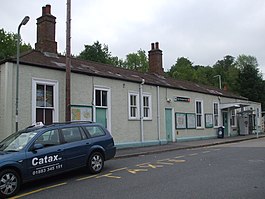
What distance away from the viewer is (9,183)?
7.89m

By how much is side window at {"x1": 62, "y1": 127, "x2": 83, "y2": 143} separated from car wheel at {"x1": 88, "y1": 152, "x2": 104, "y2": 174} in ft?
2.44

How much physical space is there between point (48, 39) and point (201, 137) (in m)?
14.9

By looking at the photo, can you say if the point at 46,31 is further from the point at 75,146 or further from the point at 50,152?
the point at 50,152

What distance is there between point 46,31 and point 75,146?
32.0 ft

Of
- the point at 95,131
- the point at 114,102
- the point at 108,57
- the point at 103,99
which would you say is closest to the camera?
the point at 95,131

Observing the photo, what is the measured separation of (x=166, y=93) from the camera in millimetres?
22906

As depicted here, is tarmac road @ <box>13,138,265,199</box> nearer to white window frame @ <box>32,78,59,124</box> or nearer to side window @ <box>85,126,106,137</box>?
side window @ <box>85,126,106,137</box>

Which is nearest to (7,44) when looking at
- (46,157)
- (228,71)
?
(46,157)

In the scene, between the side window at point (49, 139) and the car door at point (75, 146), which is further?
the car door at point (75, 146)

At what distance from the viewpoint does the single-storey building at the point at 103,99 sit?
14.2m

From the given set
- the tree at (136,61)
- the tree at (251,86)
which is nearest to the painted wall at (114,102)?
the tree at (251,86)

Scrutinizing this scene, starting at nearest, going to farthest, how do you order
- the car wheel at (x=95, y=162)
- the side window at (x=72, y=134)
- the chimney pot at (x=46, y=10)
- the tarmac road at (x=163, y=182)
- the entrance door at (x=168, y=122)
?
the tarmac road at (x=163, y=182) < the side window at (x=72, y=134) < the car wheel at (x=95, y=162) < the chimney pot at (x=46, y=10) < the entrance door at (x=168, y=122)

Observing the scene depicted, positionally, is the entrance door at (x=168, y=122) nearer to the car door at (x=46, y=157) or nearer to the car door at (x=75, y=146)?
the car door at (x=75, y=146)

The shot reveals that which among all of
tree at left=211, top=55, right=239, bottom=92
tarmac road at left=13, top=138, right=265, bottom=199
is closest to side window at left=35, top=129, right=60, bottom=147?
tarmac road at left=13, top=138, right=265, bottom=199
